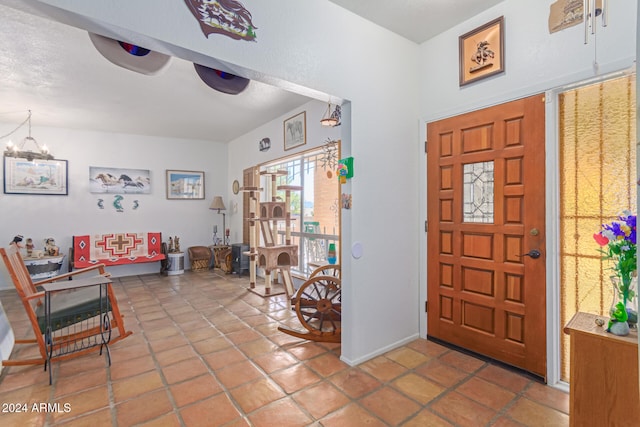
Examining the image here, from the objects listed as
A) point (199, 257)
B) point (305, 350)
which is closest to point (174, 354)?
point (305, 350)

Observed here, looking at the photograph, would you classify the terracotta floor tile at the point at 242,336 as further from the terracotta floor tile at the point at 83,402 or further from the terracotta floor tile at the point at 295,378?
the terracotta floor tile at the point at 83,402

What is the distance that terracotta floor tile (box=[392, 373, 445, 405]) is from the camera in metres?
1.96

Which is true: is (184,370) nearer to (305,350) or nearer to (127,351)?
(127,351)

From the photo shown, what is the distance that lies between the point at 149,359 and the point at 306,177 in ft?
10.4

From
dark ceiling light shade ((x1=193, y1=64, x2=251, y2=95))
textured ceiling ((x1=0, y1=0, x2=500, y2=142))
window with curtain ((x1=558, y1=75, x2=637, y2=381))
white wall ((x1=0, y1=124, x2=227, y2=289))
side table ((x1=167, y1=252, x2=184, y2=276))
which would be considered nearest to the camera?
window with curtain ((x1=558, y1=75, x2=637, y2=381))

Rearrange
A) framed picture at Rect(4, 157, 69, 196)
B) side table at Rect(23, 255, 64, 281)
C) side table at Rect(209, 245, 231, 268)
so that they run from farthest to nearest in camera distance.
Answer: side table at Rect(209, 245, 231, 268) < framed picture at Rect(4, 157, 69, 196) < side table at Rect(23, 255, 64, 281)

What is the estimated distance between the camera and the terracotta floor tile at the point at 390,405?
177 cm

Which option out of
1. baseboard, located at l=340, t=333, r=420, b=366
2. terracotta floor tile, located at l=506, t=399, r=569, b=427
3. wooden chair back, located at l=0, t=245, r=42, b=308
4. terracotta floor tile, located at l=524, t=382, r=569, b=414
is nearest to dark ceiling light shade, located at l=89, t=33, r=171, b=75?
wooden chair back, located at l=0, t=245, r=42, b=308

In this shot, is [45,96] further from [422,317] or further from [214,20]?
[422,317]

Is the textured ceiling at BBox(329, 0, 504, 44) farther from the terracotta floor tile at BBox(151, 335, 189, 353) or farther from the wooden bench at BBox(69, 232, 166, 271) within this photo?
the wooden bench at BBox(69, 232, 166, 271)

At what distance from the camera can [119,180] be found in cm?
573

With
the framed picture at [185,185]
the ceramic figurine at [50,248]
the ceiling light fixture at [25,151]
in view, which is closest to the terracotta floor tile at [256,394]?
the ceiling light fixture at [25,151]

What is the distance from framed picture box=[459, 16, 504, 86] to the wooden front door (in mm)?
315

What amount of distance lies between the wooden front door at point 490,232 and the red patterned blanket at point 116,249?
17.0ft
